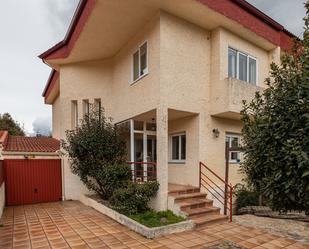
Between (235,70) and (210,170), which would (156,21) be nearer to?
(235,70)

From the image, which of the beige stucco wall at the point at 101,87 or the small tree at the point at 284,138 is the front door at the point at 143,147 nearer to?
the beige stucco wall at the point at 101,87

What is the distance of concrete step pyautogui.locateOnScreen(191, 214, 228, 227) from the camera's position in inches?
303

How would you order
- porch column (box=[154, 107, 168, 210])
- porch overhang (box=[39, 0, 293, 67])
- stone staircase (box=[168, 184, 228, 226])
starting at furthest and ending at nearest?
porch overhang (box=[39, 0, 293, 67]) → porch column (box=[154, 107, 168, 210]) → stone staircase (box=[168, 184, 228, 226])

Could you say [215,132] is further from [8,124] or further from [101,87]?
[8,124]

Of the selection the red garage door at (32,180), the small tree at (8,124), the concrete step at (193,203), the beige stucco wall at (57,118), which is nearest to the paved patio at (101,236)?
the concrete step at (193,203)

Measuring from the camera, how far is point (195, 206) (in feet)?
28.3

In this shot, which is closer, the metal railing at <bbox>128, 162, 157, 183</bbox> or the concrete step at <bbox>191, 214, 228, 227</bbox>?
the concrete step at <bbox>191, 214, 228, 227</bbox>

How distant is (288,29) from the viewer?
504 inches

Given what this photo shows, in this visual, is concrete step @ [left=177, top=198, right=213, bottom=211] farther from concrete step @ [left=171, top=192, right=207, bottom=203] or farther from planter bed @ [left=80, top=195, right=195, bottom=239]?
planter bed @ [left=80, top=195, right=195, bottom=239]

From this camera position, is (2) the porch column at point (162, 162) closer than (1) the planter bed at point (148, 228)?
No

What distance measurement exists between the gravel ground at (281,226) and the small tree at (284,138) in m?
3.87

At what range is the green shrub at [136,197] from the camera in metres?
8.31

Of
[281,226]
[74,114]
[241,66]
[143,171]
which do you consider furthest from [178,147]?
[74,114]

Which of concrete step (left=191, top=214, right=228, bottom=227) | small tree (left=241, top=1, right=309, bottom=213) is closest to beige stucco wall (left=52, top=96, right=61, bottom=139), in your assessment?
concrete step (left=191, top=214, right=228, bottom=227)
